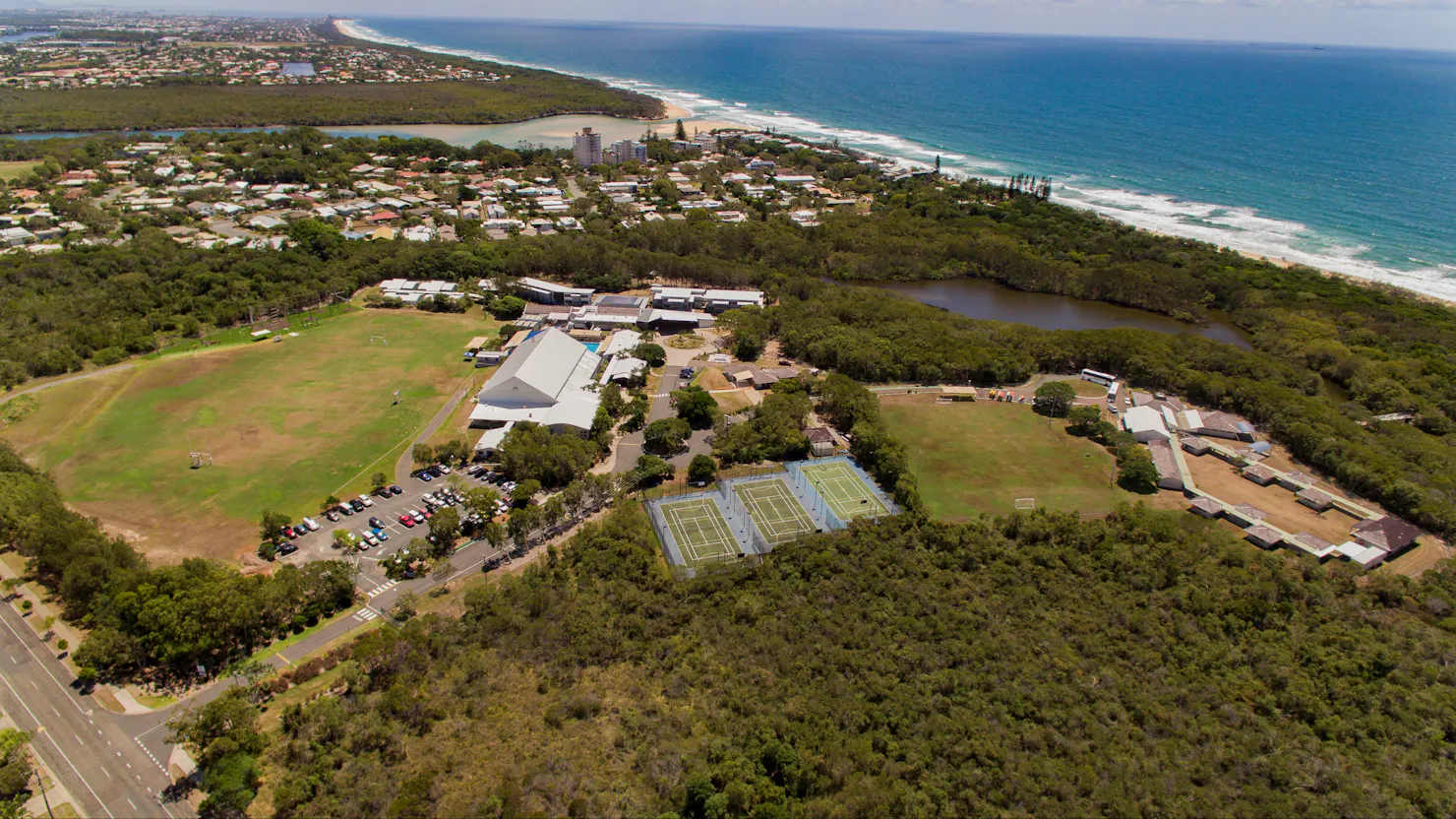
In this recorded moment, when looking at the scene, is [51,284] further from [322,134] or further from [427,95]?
[427,95]

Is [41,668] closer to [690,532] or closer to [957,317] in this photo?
[690,532]

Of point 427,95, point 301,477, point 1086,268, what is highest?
point 427,95

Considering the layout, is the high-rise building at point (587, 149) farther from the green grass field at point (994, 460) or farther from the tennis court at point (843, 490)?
the tennis court at point (843, 490)

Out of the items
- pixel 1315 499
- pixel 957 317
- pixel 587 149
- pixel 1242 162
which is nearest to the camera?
pixel 1315 499

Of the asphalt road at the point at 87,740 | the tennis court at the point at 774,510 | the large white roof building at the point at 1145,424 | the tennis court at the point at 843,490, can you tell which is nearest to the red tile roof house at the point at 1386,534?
the large white roof building at the point at 1145,424

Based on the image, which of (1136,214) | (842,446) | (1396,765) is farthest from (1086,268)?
(1396,765)

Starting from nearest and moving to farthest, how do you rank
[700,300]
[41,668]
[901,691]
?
[901,691], [41,668], [700,300]

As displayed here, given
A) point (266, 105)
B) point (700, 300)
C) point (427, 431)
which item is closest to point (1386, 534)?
point (700, 300)
